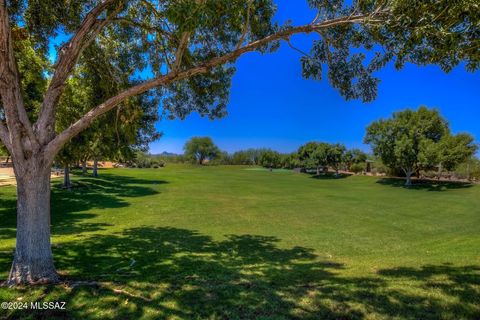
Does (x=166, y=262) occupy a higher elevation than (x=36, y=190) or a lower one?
lower

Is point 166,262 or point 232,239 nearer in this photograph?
point 166,262

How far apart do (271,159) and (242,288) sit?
105m

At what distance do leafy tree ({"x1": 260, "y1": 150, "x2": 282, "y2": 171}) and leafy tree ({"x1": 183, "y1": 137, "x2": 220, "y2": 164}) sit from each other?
20.8m

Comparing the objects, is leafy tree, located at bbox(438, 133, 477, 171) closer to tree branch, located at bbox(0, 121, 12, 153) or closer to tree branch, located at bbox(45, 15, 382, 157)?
tree branch, located at bbox(45, 15, 382, 157)

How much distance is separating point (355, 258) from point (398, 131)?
44.9 metres

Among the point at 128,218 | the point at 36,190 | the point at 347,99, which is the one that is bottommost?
the point at 128,218

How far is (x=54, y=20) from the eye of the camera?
8.54 meters

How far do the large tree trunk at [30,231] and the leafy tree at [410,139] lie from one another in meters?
46.7

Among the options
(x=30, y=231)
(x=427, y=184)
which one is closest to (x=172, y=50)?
(x=30, y=231)

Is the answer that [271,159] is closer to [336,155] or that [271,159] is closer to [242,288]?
[336,155]

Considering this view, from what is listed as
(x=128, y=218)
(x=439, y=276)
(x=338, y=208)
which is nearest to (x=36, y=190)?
(x=439, y=276)

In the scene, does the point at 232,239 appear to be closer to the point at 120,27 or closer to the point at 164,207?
the point at 120,27

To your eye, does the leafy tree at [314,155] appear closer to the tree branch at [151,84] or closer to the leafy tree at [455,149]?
the leafy tree at [455,149]

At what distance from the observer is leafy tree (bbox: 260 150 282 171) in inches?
4318
